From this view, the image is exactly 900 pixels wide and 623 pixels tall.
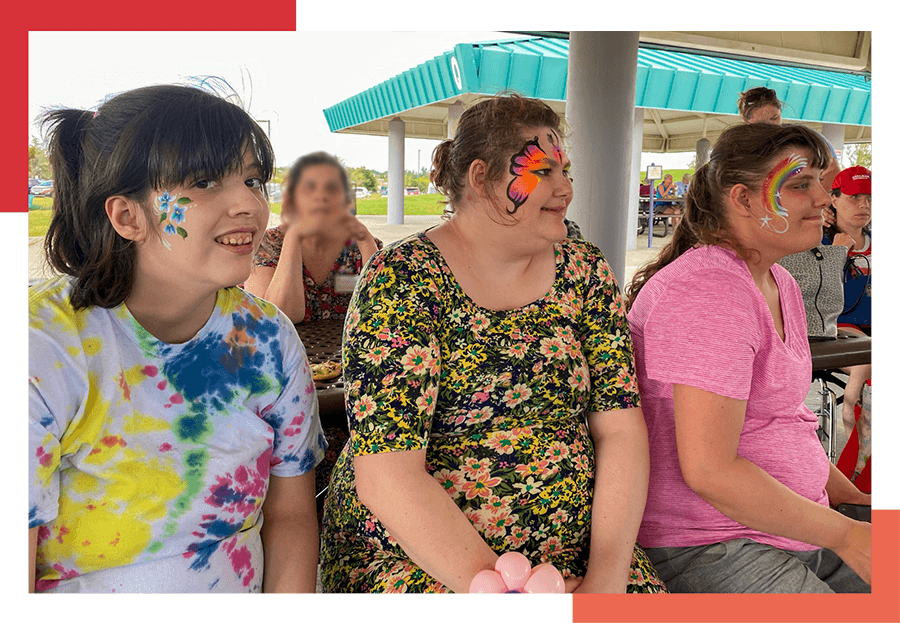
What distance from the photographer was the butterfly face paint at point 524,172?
131 cm

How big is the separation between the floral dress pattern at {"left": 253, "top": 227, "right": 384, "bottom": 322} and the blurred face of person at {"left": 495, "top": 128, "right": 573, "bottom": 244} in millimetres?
713

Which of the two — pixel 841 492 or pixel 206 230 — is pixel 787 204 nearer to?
pixel 841 492

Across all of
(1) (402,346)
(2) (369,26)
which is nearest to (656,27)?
(2) (369,26)

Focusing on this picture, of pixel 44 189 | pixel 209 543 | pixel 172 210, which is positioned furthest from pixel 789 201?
pixel 44 189

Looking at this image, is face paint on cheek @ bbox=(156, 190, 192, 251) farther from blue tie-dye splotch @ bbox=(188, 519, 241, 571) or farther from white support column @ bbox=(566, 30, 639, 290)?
white support column @ bbox=(566, 30, 639, 290)

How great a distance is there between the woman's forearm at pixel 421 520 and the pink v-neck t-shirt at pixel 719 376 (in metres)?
0.52

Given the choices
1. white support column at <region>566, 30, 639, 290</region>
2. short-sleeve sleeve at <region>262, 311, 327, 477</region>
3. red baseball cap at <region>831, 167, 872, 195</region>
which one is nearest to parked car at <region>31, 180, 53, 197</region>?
short-sleeve sleeve at <region>262, 311, 327, 477</region>

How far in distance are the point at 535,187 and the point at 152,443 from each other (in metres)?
0.87

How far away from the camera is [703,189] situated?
1.54 m

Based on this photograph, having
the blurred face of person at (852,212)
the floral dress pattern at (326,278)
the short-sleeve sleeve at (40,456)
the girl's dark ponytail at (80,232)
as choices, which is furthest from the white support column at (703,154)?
the short-sleeve sleeve at (40,456)

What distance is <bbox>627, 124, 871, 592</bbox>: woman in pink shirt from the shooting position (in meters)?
1.29

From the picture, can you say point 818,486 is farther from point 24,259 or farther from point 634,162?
point 634,162

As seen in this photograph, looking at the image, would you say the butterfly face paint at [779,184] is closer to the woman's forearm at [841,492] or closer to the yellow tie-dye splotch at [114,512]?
the woman's forearm at [841,492]

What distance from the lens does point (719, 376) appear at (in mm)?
1262
